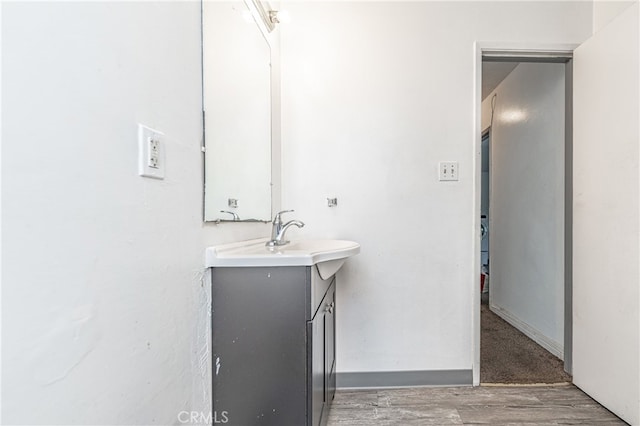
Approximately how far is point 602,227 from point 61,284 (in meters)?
2.11

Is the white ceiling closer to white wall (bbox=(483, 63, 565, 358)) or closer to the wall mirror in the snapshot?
white wall (bbox=(483, 63, 565, 358))

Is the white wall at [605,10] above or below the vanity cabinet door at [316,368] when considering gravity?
above

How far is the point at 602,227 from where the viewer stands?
1.60m

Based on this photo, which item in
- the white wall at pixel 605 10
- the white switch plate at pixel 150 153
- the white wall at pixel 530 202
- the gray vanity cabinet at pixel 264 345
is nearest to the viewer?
the white switch plate at pixel 150 153

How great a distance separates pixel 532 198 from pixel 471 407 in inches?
67.1

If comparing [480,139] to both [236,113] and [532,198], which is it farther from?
[236,113]

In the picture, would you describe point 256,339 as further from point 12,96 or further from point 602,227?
point 602,227

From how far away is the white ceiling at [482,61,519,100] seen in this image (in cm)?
281

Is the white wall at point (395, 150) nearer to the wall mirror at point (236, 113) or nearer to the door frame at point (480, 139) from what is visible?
the door frame at point (480, 139)

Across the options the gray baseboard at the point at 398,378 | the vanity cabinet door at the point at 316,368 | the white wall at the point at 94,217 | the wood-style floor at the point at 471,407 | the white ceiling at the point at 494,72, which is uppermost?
the white ceiling at the point at 494,72

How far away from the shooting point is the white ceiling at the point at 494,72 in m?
2.81

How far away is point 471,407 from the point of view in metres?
1.63

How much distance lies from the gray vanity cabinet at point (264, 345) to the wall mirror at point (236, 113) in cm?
29

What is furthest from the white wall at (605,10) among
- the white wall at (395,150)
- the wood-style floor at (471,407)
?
the wood-style floor at (471,407)
